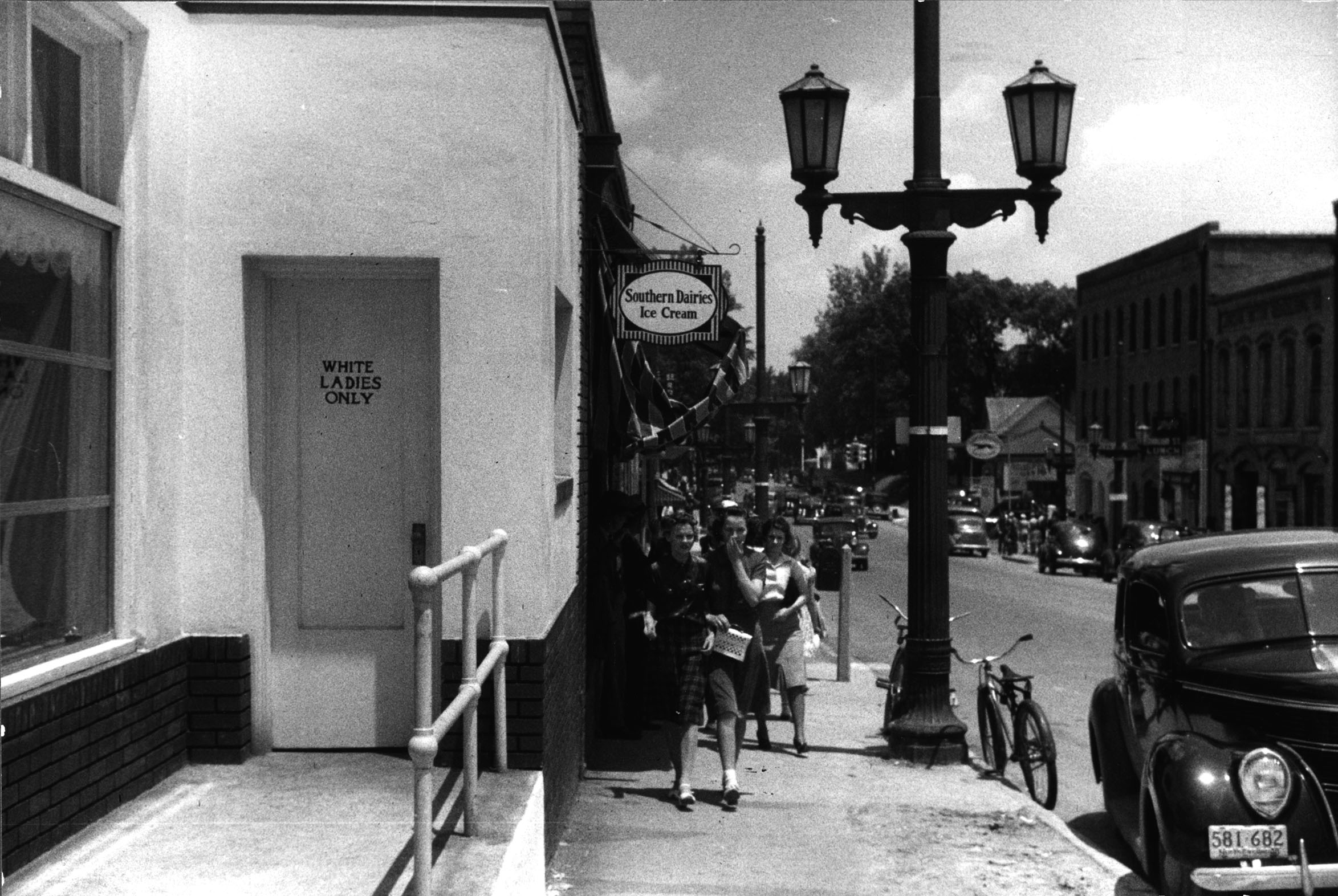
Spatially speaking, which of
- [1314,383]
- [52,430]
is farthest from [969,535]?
[52,430]

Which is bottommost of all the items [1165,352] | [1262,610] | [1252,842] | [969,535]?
[969,535]

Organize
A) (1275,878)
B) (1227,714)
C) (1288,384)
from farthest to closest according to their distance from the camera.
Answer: (1288,384), (1227,714), (1275,878)

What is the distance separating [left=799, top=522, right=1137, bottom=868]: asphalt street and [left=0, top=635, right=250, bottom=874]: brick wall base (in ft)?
17.2

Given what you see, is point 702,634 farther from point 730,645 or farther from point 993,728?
point 993,728

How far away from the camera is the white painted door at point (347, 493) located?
21.9 feet

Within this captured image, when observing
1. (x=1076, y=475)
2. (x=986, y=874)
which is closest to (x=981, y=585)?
(x=986, y=874)

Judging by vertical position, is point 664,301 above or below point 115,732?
above

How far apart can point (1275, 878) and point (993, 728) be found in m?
4.59

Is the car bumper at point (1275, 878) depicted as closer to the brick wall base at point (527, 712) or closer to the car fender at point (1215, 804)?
the car fender at point (1215, 804)

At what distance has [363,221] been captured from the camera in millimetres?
6512

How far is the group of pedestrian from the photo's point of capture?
375 inches

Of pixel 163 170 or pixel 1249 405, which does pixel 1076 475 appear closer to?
pixel 1249 405

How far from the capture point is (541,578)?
21.9ft

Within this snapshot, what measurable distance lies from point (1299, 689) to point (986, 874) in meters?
1.87
